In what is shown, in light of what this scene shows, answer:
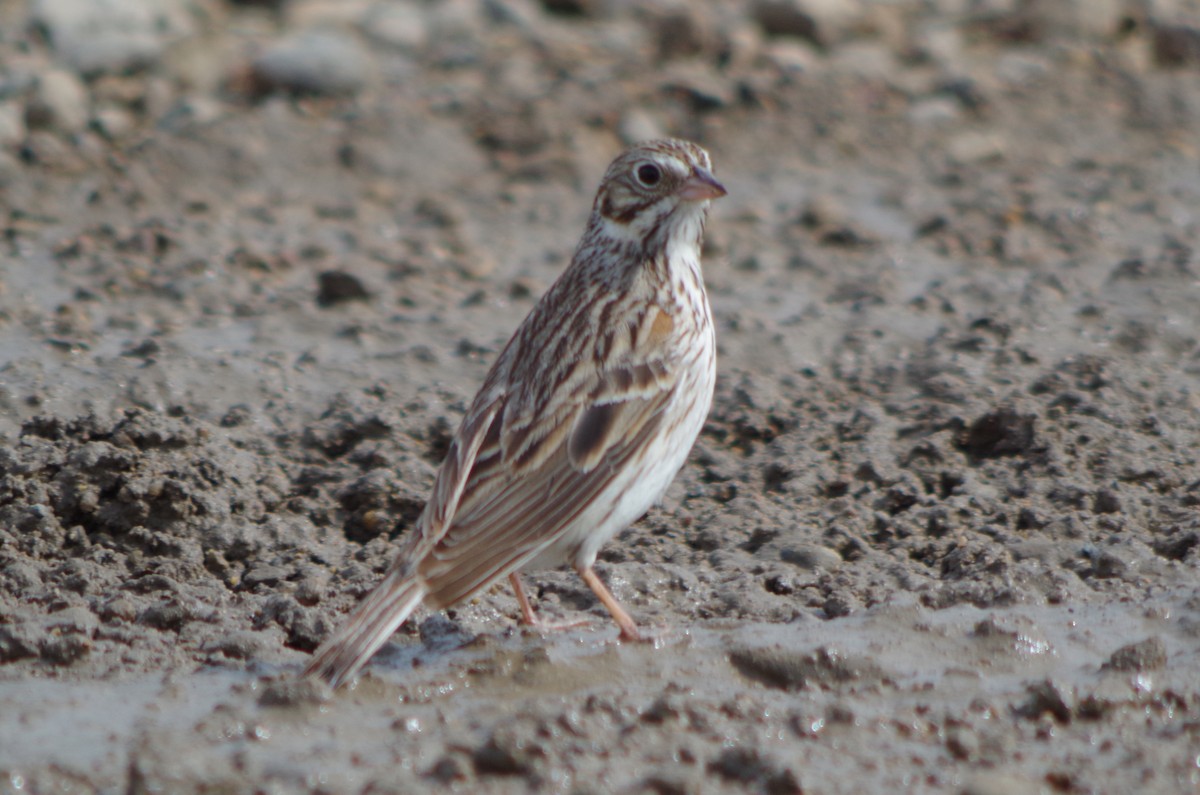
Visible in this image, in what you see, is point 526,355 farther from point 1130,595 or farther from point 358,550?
point 1130,595

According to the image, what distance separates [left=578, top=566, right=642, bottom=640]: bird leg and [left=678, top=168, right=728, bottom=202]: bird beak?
1.51 meters

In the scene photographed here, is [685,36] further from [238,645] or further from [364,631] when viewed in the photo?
[364,631]

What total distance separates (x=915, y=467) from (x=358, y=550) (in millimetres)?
2336

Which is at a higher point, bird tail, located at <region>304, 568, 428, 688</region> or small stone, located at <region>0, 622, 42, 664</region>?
bird tail, located at <region>304, 568, 428, 688</region>

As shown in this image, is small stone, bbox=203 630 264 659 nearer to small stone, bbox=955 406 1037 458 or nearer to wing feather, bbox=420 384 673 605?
wing feather, bbox=420 384 673 605

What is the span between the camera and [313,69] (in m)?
11.1

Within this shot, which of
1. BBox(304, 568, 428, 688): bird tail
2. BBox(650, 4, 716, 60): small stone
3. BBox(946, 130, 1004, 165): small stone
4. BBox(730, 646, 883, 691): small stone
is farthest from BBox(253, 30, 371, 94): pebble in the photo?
BBox(730, 646, 883, 691): small stone

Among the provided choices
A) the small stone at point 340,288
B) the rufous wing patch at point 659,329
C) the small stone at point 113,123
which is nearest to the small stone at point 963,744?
the rufous wing patch at point 659,329

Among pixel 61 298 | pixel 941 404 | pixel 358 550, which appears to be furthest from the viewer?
pixel 61 298

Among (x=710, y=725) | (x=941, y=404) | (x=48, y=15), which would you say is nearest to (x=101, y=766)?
(x=710, y=725)

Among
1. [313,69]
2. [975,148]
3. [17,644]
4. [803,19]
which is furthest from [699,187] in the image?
[803,19]

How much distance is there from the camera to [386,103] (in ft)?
35.8

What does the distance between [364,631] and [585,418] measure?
1.16m

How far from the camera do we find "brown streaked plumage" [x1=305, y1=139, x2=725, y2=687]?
480 centimetres
